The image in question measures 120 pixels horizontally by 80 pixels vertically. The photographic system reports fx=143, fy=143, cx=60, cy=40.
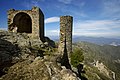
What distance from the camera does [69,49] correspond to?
3228cm

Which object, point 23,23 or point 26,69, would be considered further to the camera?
point 23,23

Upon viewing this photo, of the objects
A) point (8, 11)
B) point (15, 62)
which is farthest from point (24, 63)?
point (8, 11)

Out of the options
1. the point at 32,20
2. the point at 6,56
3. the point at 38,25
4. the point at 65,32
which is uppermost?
the point at 32,20

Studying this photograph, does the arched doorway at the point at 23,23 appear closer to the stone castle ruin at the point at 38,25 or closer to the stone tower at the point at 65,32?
the stone castle ruin at the point at 38,25

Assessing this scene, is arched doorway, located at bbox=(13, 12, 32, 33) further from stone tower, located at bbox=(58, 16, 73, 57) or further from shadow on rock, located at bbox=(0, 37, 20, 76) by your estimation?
shadow on rock, located at bbox=(0, 37, 20, 76)

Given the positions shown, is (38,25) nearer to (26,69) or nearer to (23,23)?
(23,23)

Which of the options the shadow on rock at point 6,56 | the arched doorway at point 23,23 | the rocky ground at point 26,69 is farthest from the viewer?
the arched doorway at point 23,23

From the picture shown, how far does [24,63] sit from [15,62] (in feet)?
4.30

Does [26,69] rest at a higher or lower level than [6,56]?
lower

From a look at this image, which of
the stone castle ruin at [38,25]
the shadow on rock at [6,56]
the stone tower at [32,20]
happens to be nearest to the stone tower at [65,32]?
the stone castle ruin at [38,25]

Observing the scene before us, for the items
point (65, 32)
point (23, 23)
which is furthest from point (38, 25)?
point (23, 23)

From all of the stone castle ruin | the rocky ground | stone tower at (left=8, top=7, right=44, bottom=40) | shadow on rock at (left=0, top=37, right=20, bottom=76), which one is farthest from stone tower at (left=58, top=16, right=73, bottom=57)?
the rocky ground

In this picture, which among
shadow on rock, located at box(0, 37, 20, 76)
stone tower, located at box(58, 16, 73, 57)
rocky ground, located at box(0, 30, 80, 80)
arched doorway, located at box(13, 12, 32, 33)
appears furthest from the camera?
arched doorway, located at box(13, 12, 32, 33)

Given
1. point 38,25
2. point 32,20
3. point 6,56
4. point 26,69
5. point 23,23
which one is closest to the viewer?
point 26,69
